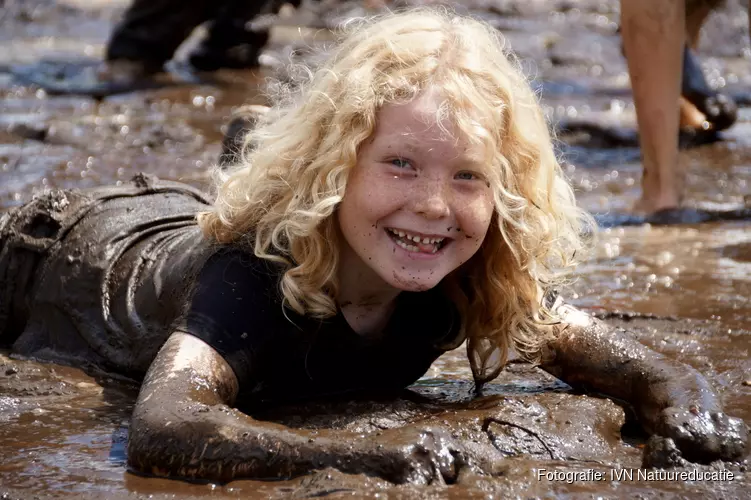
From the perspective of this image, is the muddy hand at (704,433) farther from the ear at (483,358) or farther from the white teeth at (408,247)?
the white teeth at (408,247)

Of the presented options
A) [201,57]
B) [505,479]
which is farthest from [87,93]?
[505,479]

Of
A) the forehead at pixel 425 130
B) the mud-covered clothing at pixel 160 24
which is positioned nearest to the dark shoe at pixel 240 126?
the forehead at pixel 425 130

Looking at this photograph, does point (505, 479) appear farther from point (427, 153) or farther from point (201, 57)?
point (201, 57)

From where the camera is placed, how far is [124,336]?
3.32 meters

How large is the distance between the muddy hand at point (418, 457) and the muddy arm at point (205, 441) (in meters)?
0.10

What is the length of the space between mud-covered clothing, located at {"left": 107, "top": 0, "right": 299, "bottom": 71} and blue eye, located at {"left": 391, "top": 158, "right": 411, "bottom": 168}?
A: 656 cm

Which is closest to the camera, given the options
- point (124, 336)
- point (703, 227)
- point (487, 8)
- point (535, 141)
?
point (535, 141)

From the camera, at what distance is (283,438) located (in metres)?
2.43

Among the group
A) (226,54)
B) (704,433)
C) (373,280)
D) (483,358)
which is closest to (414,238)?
(373,280)

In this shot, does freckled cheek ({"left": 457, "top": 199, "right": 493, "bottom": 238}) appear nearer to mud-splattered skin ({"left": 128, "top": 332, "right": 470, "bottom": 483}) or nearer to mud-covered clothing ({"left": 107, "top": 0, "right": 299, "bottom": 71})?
mud-splattered skin ({"left": 128, "top": 332, "right": 470, "bottom": 483})

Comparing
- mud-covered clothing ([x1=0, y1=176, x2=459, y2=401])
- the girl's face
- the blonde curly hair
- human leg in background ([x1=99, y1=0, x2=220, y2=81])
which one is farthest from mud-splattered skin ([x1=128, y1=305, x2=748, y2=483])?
human leg in background ([x1=99, y1=0, x2=220, y2=81])

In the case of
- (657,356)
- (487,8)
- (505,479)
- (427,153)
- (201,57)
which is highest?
(487,8)

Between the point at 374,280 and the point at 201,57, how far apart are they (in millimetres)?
7309

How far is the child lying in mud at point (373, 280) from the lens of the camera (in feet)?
8.21
